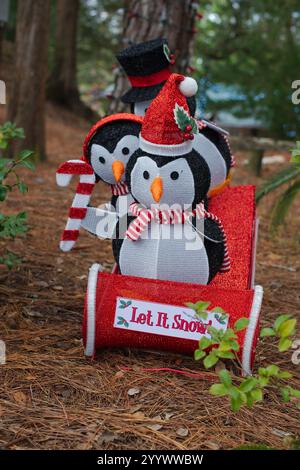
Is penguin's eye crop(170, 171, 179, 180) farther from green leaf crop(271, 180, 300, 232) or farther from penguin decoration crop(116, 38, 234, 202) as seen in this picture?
green leaf crop(271, 180, 300, 232)

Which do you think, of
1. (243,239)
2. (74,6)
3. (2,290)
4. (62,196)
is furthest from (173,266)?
(74,6)

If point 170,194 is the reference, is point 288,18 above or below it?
above

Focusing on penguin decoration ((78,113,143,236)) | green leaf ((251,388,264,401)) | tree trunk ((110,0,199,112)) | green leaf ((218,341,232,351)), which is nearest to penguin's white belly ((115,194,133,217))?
penguin decoration ((78,113,143,236))

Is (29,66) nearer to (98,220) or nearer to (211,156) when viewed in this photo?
(211,156)

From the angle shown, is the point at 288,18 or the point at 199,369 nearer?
the point at 199,369

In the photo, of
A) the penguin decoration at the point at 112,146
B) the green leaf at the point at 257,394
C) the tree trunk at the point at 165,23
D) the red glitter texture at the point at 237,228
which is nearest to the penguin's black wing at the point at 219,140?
the red glitter texture at the point at 237,228

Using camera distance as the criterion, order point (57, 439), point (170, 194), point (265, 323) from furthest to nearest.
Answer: point (265, 323) → point (170, 194) → point (57, 439)

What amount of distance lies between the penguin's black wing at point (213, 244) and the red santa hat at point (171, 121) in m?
0.30

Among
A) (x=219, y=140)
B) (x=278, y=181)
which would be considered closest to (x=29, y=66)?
(x=278, y=181)

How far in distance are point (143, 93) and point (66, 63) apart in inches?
298

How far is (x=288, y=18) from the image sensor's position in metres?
9.86

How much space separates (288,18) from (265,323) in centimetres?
806
